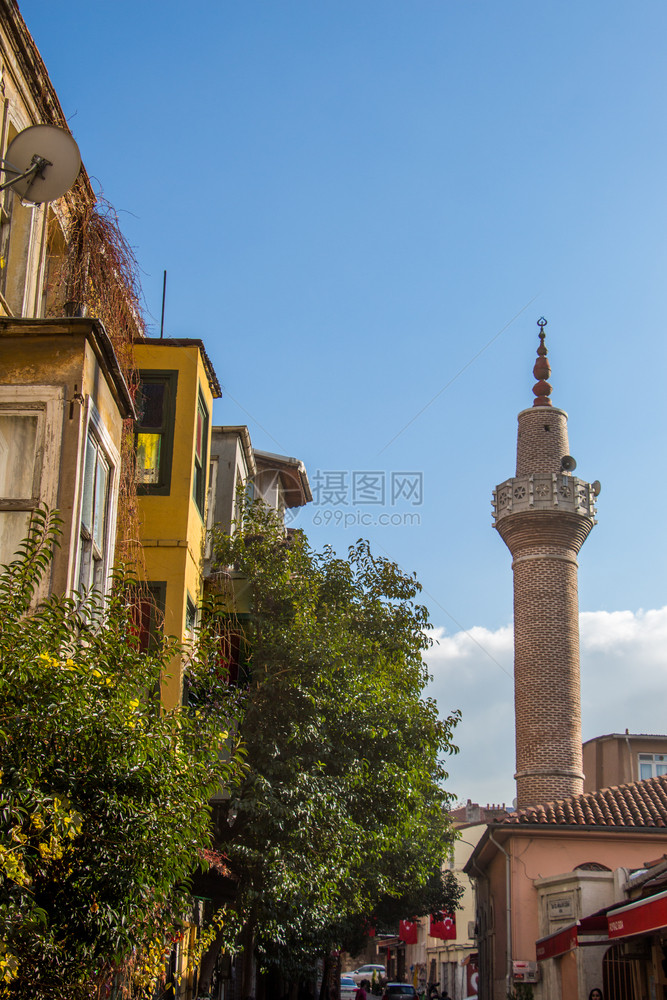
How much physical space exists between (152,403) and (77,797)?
345 inches

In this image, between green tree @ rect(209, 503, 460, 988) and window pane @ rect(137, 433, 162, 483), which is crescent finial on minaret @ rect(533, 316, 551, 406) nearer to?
green tree @ rect(209, 503, 460, 988)

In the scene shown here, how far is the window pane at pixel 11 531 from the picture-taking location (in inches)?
302

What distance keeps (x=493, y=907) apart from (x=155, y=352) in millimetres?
21951

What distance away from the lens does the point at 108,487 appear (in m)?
9.17

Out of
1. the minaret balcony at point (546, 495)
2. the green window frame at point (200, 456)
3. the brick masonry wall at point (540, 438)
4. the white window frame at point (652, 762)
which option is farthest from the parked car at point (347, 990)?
the green window frame at point (200, 456)

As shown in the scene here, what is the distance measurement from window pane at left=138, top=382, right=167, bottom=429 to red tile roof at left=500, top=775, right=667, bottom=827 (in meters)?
15.6

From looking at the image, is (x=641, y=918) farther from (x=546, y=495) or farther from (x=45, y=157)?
(x=546, y=495)

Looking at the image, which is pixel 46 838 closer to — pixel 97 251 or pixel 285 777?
pixel 97 251

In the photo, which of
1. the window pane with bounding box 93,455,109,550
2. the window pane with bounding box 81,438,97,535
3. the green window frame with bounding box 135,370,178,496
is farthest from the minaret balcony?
the window pane with bounding box 81,438,97,535

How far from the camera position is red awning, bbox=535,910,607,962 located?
14.5m

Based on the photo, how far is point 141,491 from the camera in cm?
1384

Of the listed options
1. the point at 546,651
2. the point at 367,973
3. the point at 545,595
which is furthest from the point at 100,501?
the point at 367,973

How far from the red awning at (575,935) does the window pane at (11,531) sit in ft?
33.1

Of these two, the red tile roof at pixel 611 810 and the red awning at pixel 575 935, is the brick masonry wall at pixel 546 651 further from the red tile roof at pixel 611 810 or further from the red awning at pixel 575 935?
the red awning at pixel 575 935
